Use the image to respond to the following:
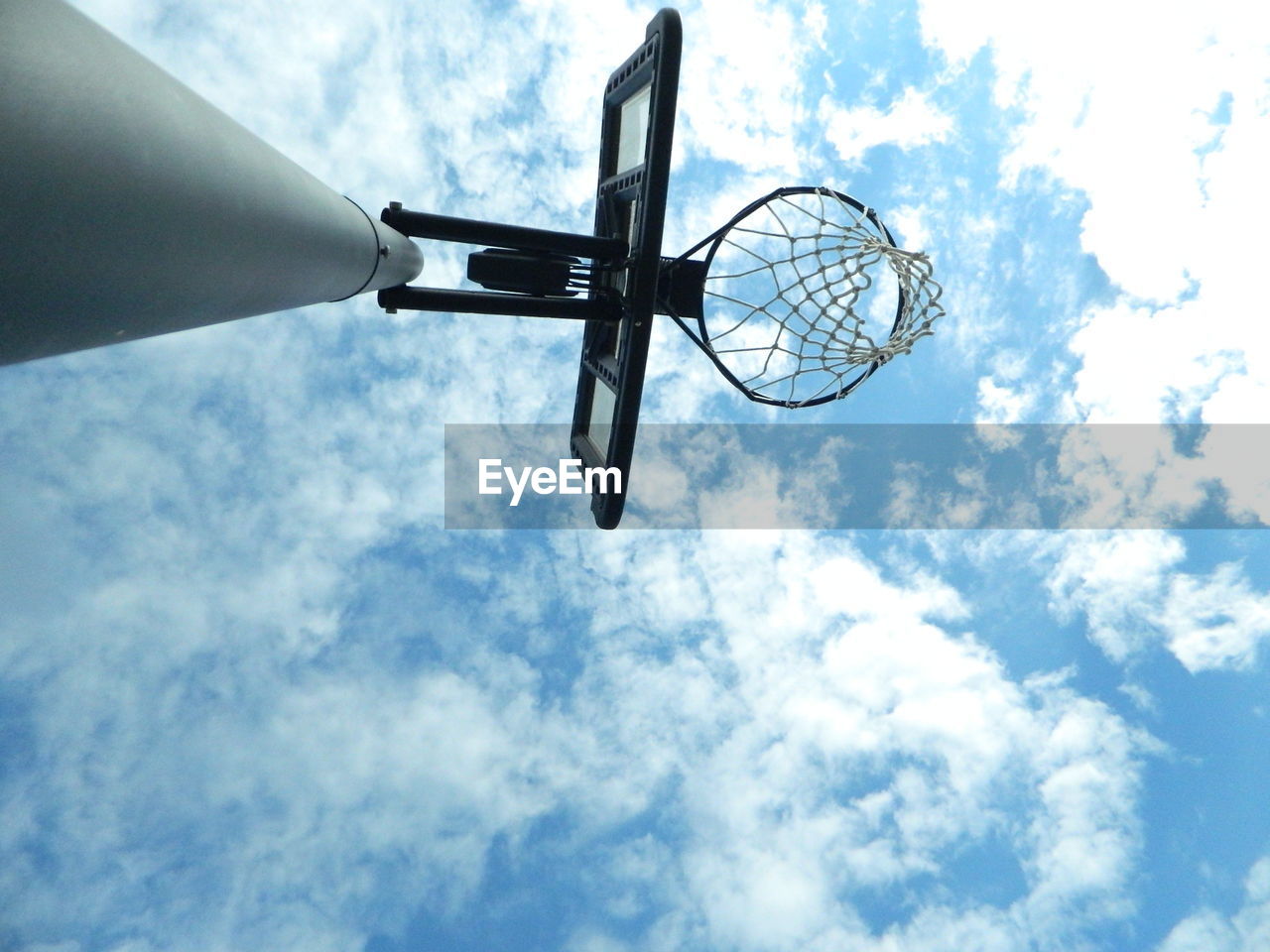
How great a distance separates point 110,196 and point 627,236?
6.54m

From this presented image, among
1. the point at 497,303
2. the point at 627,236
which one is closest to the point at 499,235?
the point at 497,303

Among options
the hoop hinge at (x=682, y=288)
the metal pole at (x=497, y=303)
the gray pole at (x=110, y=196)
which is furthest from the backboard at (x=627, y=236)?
the gray pole at (x=110, y=196)

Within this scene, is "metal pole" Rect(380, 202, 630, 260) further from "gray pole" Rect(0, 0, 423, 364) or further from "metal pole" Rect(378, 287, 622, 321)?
"gray pole" Rect(0, 0, 423, 364)

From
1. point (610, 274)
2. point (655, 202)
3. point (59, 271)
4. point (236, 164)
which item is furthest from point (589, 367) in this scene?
point (59, 271)

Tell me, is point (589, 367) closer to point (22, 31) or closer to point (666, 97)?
point (666, 97)

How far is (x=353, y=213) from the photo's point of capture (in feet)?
15.3

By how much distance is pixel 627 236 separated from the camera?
7.98 metres

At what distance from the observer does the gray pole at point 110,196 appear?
1564mm

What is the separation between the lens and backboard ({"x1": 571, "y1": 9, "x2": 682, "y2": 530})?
6.55 meters

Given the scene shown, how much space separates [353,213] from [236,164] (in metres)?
2.22

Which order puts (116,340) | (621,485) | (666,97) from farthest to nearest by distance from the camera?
(621,485) < (666,97) < (116,340)

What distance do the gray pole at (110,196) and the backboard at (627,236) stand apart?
14.0 ft

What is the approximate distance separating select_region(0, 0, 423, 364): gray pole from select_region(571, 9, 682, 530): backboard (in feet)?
14.0

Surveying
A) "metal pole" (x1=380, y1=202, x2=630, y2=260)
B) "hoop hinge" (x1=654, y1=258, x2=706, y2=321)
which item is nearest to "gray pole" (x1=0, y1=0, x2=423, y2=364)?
Answer: "metal pole" (x1=380, y1=202, x2=630, y2=260)
